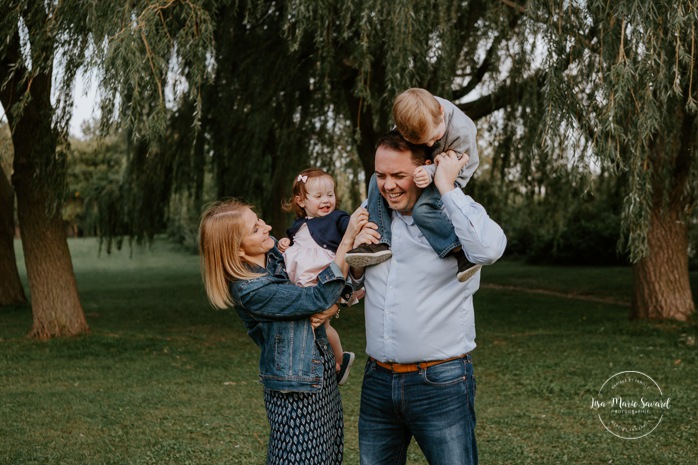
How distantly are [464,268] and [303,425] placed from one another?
0.82 meters

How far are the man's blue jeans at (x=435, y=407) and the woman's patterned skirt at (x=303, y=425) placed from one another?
30cm

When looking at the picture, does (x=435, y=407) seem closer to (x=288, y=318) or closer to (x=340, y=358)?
(x=288, y=318)

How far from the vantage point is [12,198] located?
527 inches

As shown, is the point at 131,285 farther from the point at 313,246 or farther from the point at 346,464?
the point at 313,246

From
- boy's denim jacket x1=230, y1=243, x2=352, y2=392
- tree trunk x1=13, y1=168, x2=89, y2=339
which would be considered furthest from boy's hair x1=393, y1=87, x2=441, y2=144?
tree trunk x1=13, y1=168, x2=89, y2=339

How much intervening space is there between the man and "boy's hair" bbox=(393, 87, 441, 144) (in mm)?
71

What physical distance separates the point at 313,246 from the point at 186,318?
32.2ft

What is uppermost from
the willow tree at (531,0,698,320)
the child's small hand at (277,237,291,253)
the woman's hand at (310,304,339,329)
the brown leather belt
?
the willow tree at (531,0,698,320)

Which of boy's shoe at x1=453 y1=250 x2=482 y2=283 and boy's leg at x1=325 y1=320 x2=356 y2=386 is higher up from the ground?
boy's shoe at x1=453 y1=250 x2=482 y2=283

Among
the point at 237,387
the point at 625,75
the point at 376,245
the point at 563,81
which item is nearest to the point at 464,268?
the point at 376,245

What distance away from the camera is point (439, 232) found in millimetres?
2260

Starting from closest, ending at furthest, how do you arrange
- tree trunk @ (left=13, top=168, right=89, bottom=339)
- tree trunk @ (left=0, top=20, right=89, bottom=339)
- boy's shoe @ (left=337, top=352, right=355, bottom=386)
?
boy's shoe @ (left=337, top=352, right=355, bottom=386) < tree trunk @ (left=0, top=20, right=89, bottom=339) < tree trunk @ (left=13, top=168, right=89, bottom=339)

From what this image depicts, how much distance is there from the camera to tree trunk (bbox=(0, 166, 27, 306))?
13207 mm

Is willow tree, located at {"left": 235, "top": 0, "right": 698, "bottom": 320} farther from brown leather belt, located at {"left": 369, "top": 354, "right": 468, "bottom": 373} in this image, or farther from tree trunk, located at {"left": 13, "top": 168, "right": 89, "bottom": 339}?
tree trunk, located at {"left": 13, "top": 168, "right": 89, "bottom": 339}
